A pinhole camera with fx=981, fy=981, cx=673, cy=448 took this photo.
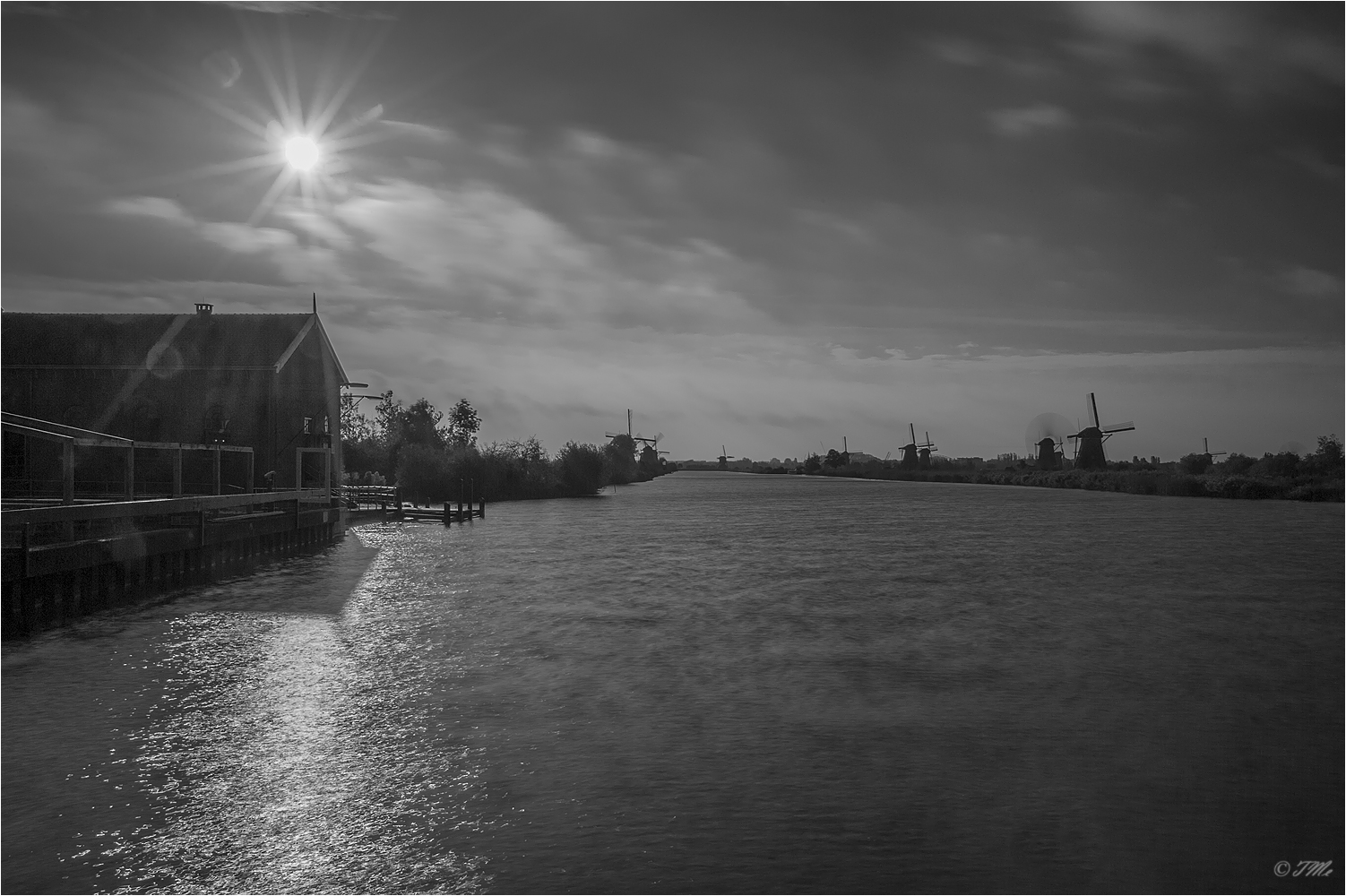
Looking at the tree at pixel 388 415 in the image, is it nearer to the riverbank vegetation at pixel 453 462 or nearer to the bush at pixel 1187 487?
the riverbank vegetation at pixel 453 462

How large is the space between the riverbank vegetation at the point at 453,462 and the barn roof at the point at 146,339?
13056mm

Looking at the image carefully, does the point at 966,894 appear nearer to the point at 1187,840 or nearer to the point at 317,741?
the point at 1187,840

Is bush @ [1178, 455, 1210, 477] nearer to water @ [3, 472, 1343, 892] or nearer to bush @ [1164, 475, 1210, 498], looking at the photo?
bush @ [1164, 475, 1210, 498]

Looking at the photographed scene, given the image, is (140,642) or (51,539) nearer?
(140,642)

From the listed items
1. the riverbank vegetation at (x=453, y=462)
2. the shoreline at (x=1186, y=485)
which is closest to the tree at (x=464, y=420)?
the riverbank vegetation at (x=453, y=462)

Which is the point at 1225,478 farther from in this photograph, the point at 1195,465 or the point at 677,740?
the point at 677,740

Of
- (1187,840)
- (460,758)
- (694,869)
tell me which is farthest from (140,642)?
(1187,840)

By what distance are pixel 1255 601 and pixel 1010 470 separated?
9474 cm

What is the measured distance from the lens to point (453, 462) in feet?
221

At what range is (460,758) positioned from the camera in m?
9.55

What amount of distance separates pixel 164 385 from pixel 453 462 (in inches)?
1344

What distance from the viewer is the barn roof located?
110 ft

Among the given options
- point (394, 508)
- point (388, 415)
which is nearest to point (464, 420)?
point (388, 415)

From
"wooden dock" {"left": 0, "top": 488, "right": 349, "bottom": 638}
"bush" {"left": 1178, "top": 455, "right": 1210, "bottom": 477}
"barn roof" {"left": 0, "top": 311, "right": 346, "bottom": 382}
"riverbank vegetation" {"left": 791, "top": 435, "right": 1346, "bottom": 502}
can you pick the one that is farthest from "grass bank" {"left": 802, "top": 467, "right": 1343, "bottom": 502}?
"wooden dock" {"left": 0, "top": 488, "right": 349, "bottom": 638}
